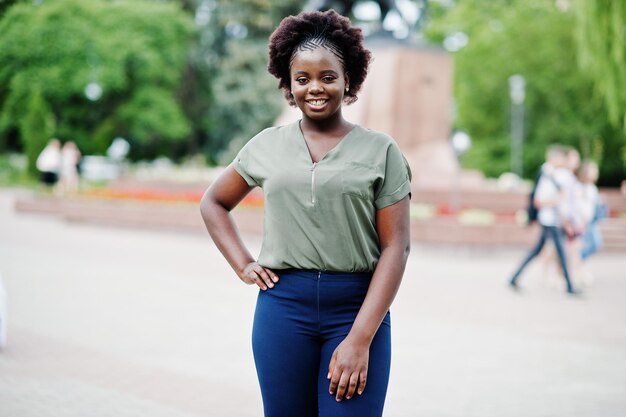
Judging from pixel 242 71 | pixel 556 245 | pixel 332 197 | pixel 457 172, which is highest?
pixel 242 71

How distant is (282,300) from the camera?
8.71 ft

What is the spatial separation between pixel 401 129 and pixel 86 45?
1841 centimetres

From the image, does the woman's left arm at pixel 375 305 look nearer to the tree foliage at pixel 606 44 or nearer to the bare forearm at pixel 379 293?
the bare forearm at pixel 379 293

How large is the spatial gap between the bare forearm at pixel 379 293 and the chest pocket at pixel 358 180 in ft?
0.64

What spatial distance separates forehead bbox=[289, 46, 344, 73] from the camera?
2.67 meters

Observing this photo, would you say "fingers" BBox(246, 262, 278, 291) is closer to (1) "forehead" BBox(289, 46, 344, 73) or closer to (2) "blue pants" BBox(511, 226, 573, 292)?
(1) "forehead" BBox(289, 46, 344, 73)

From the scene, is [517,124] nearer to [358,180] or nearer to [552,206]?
[552,206]

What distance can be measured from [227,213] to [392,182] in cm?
60

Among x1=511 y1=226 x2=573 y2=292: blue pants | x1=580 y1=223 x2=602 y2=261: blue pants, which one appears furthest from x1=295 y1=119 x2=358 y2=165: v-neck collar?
x1=580 y1=223 x2=602 y2=261: blue pants

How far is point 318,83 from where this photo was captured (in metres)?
2.66

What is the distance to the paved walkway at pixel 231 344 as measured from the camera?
5.23 m

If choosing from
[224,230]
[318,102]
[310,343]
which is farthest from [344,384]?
[318,102]

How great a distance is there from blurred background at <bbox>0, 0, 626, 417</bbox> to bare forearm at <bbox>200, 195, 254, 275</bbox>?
2335 mm

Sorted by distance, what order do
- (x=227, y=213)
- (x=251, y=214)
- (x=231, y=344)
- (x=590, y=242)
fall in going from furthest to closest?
(x=251, y=214), (x=590, y=242), (x=231, y=344), (x=227, y=213)
